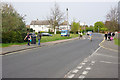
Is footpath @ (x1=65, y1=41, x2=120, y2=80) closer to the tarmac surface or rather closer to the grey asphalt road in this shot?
the tarmac surface

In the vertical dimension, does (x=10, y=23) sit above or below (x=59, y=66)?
above

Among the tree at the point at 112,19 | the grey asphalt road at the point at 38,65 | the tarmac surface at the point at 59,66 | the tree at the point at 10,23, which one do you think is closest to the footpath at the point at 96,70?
the tarmac surface at the point at 59,66

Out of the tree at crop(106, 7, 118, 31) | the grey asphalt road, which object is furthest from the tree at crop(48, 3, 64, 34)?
the grey asphalt road

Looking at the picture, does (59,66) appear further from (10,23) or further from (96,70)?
(10,23)

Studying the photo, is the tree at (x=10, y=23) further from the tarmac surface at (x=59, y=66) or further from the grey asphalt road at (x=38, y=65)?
the tarmac surface at (x=59, y=66)

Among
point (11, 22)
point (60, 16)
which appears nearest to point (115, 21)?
point (60, 16)

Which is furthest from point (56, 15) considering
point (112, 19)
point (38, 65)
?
point (38, 65)

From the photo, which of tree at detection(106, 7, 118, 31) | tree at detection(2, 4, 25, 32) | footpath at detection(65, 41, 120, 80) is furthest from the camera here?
tree at detection(106, 7, 118, 31)

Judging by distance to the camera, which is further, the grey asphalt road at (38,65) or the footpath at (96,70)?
the grey asphalt road at (38,65)

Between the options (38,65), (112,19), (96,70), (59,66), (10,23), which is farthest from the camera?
(112,19)

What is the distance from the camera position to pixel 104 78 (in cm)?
594

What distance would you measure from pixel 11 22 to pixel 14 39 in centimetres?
218

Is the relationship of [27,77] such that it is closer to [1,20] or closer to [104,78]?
[104,78]

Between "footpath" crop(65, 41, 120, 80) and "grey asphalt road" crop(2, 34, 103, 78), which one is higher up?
"grey asphalt road" crop(2, 34, 103, 78)
